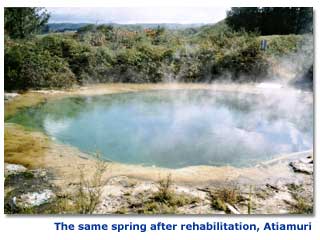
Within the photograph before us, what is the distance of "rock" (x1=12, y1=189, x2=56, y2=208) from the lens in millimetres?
7066

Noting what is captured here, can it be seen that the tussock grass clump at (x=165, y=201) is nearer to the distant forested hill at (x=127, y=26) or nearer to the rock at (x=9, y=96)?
the distant forested hill at (x=127, y=26)

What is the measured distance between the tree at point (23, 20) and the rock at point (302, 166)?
162 inches

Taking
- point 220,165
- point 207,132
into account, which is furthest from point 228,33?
point 220,165

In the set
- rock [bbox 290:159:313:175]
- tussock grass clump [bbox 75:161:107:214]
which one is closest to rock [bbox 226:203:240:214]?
rock [bbox 290:159:313:175]

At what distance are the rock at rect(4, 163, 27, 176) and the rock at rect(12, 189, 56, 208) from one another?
1.41ft

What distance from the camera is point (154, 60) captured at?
8.62 metres

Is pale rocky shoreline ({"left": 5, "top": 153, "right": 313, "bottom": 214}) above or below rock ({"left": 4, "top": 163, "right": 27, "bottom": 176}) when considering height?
A: below

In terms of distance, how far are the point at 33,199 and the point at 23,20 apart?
8.60ft

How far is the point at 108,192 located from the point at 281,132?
285 cm

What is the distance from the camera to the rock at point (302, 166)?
7543 millimetres

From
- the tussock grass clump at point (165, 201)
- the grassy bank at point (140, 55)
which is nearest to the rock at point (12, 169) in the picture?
the grassy bank at point (140, 55)

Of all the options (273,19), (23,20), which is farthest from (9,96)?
(273,19)

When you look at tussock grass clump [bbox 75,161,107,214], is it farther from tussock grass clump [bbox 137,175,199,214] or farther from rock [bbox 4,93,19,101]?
rock [bbox 4,93,19,101]

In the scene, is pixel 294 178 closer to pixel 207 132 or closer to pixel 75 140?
pixel 207 132
